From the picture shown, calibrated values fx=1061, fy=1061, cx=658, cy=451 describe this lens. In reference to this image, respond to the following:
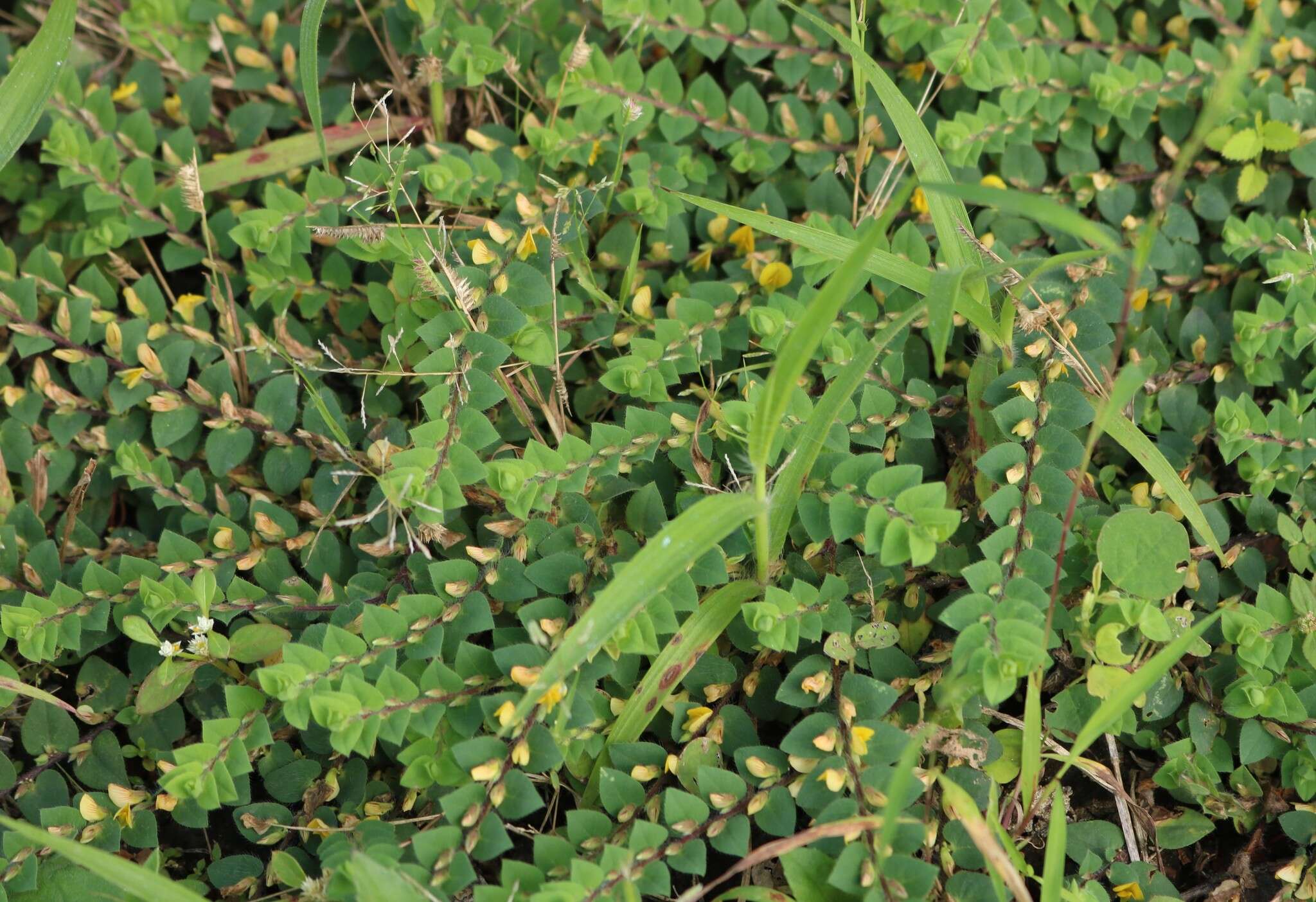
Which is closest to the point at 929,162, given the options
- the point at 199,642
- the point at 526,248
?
the point at 526,248

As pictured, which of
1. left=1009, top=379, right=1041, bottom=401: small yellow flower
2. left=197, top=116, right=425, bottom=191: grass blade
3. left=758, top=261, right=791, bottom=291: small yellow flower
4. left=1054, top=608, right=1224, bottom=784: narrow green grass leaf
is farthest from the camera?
left=197, top=116, right=425, bottom=191: grass blade

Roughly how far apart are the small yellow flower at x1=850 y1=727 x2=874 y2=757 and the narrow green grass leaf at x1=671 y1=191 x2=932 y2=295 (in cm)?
91

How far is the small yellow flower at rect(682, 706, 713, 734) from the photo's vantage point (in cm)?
213

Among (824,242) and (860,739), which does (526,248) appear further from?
(860,739)

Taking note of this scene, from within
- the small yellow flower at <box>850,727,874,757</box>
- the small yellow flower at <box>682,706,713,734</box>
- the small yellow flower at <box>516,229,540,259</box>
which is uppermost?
the small yellow flower at <box>516,229,540,259</box>

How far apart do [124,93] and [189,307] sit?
2.47 ft

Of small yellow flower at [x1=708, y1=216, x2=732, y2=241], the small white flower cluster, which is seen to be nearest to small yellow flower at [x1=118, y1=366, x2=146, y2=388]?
the small white flower cluster

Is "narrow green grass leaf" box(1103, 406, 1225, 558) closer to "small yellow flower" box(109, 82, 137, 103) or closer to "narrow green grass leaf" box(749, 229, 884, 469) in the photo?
"narrow green grass leaf" box(749, 229, 884, 469)

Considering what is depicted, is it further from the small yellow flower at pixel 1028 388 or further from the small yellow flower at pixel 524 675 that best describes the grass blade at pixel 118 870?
the small yellow flower at pixel 1028 388

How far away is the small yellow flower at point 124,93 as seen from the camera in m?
2.94

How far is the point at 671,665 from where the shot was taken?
2.11 m

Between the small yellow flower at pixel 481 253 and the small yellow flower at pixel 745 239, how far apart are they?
63 cm

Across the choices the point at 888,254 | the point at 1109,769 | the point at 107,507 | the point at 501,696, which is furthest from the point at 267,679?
the point at 1109,769

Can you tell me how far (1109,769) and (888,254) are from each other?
1.20m
